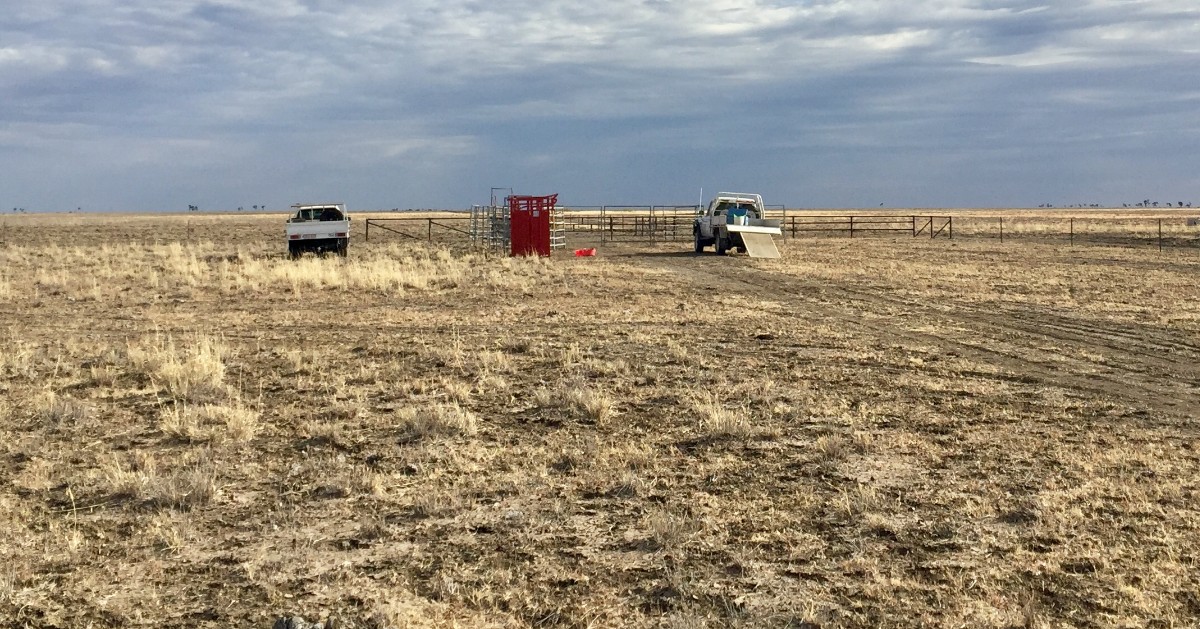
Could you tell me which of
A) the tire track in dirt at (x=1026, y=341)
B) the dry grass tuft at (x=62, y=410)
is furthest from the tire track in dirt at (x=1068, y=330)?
the dry grass tuft at (x=62, y=410)

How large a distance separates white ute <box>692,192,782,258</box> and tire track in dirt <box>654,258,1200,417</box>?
1057cm

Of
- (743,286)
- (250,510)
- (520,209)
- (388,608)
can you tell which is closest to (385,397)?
(250,510)

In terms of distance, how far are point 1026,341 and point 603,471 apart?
8.26 meters

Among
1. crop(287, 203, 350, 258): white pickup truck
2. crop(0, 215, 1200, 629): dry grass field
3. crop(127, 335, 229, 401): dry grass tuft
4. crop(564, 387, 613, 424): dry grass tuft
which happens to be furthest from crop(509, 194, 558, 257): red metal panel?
crop(564, 387, 613, 424): dry grass tuft

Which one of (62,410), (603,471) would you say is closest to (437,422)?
(603,471)

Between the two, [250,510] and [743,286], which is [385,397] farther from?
[743,286]

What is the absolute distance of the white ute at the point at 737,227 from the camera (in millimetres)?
32250

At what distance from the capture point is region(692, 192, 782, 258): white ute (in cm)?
3225

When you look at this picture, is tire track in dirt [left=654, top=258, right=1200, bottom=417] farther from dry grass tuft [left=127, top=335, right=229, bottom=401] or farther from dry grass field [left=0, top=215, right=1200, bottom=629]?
dry grass tuft [left=127, top=335, right=229, bottom=401]

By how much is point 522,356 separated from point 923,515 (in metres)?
6.66

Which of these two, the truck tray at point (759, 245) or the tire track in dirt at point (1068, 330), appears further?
the truck tray at point (759, 245)

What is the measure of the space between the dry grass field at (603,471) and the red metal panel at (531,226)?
16.6m

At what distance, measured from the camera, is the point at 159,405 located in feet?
30.2

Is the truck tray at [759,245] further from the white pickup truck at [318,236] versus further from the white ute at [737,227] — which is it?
the white pickup truck at [318,236]
